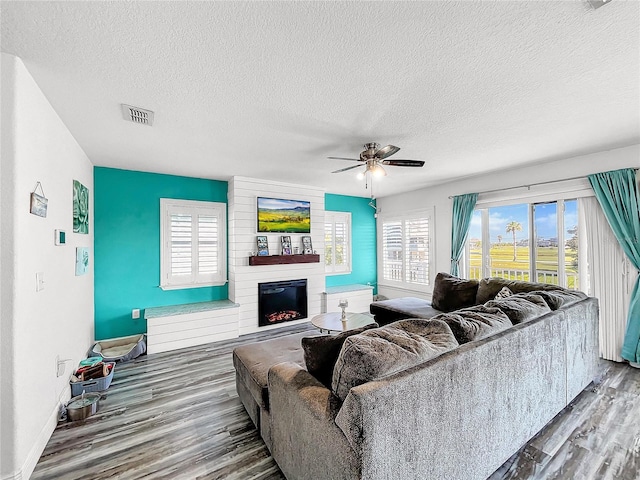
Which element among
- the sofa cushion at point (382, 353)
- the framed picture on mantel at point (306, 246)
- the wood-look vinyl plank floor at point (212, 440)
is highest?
the framed picture on mantel at point (306, 246)

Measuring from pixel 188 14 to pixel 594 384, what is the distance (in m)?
4.55

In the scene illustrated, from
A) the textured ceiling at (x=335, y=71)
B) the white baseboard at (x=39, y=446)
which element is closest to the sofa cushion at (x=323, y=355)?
the textured ceiling at (x=335, y=71)

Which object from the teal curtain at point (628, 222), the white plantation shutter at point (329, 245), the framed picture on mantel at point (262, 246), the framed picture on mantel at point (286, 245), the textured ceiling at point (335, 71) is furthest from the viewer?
the white plantation shutter at point (329, 245)

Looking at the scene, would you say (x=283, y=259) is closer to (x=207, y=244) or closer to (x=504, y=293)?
(x=207, y=244)

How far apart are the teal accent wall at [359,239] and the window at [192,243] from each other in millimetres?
2361

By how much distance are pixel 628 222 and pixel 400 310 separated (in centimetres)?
279

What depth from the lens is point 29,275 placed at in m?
1.77

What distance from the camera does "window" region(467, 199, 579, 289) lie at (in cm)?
378

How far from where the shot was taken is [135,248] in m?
4.06

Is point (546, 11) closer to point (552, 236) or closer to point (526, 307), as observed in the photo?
point (526, 307)

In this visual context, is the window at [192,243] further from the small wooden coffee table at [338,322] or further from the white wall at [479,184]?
the white wall at [479,184]

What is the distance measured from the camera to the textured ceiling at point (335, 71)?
1360mm

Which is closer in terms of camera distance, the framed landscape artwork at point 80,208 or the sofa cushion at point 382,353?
the sofa cushion at point 382,353

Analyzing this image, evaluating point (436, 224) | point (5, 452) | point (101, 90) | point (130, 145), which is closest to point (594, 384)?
point (436, 224)
